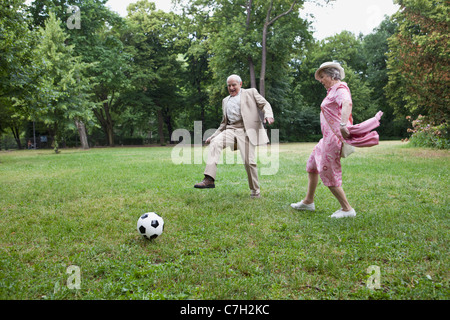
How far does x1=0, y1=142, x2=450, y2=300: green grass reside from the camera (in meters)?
2.48

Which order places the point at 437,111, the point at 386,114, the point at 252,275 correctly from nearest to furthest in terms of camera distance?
the point at 252,275
the point at 437,111
the point at 386,114

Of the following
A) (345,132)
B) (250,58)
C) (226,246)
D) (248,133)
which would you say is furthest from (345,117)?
(250,58)

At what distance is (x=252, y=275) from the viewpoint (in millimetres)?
2711

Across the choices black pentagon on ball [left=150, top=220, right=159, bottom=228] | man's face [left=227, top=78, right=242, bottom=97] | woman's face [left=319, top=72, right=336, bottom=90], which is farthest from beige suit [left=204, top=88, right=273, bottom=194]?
black pentagon on ball [left=150, top=220, right=159, bottom=228]

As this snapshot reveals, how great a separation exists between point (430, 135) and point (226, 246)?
17475mm

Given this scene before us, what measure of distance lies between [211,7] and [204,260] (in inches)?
1049

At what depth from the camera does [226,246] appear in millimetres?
3422

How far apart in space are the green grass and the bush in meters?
10.1

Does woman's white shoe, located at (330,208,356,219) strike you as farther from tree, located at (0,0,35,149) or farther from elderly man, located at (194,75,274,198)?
tree, located at (0,0,35,149)

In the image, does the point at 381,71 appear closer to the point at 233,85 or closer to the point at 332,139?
the point at 233,85

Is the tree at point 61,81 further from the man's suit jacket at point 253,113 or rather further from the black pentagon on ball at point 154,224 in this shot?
the black pentagon on ball at point 154,224

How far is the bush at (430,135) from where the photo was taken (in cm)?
1428
